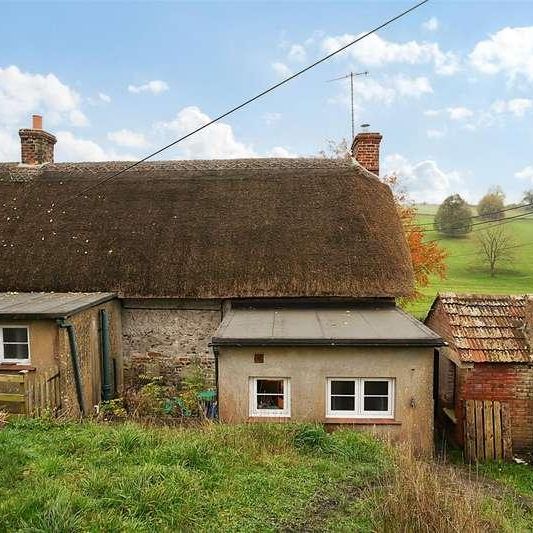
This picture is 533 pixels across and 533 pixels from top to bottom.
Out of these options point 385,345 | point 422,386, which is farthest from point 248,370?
point 422,386

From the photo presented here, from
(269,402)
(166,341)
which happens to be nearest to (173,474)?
(269,402)

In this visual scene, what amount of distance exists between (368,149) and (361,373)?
340 inches

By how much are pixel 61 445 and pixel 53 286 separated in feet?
18.4

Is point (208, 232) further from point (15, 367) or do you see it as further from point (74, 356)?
point (15, 367)

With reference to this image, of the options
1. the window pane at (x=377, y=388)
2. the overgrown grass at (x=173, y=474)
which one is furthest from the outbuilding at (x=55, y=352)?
the window pane at (x=377, y=388)

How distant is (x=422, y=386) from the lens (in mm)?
7289

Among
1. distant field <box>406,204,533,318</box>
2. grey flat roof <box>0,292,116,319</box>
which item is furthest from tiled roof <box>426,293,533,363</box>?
distant field <box>406,204,533,318</box>

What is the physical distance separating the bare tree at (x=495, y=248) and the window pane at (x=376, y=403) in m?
35.3

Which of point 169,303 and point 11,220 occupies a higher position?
point 11,220

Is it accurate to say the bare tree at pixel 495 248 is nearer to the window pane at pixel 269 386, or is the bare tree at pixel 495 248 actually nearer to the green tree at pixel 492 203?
the green tree at pixel 492 203

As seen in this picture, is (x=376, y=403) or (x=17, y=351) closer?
(x=376, y=403)

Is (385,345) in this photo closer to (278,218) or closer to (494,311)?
(494,311)

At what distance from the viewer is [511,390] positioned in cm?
798

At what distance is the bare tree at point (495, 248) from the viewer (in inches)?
1529
